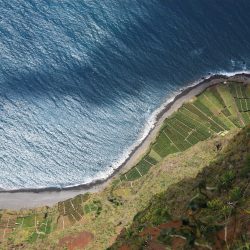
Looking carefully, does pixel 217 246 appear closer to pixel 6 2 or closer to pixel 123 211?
pixel 123 211

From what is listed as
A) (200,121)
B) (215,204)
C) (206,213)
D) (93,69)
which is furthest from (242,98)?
(215,204)

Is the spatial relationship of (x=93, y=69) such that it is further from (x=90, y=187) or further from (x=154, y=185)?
(x=154, y=185)

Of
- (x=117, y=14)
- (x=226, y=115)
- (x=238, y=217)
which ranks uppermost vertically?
(x=117, y=14)

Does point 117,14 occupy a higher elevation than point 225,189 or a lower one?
higher

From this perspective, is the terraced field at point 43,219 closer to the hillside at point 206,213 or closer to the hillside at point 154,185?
the hillside at point 154,185

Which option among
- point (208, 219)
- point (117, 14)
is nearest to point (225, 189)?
point (208, 219)

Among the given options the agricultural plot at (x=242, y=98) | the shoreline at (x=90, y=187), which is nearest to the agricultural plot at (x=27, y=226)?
the shoreline at (x=90, y=187)

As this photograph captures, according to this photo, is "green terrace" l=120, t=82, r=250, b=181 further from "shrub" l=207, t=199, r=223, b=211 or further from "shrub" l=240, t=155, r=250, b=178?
"shrub" l=207, t=199, r=223, b=211
